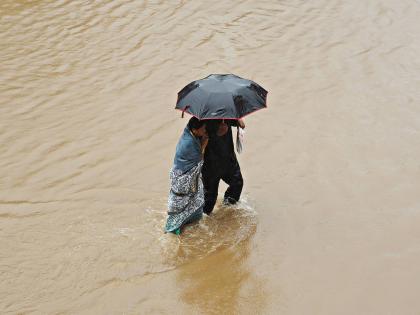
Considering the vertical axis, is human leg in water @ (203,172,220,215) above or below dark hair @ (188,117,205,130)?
below

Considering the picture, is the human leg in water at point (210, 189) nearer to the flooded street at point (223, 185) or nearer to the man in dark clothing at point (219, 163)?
the man in dark clothing at point (219, 163)

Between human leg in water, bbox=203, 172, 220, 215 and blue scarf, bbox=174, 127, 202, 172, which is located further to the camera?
human leg in water, bbox=203, 172, 220, 215

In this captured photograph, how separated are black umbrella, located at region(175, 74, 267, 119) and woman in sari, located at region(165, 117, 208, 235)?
0.61 ft

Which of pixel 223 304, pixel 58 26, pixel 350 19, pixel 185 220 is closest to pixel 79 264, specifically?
pixel 185 220

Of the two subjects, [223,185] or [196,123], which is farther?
[223,185]

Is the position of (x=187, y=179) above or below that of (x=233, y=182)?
above

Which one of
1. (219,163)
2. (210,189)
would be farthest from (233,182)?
(219,163)

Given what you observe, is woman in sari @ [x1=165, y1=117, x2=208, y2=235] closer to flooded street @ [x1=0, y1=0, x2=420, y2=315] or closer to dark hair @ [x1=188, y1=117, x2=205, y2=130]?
dark hair @ [x1=188, y1=117, x2=205, y2=130]

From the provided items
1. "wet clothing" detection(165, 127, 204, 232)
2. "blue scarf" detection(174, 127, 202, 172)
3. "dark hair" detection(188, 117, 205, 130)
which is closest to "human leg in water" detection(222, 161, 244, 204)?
"wet clothing" detection(165, 127, 204, 232)

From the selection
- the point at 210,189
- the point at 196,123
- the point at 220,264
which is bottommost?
the point at 220,264

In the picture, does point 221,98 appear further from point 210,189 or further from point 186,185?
point 210,189

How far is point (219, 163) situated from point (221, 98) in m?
0.75

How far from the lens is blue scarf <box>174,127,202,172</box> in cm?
468

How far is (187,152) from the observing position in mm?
4691
